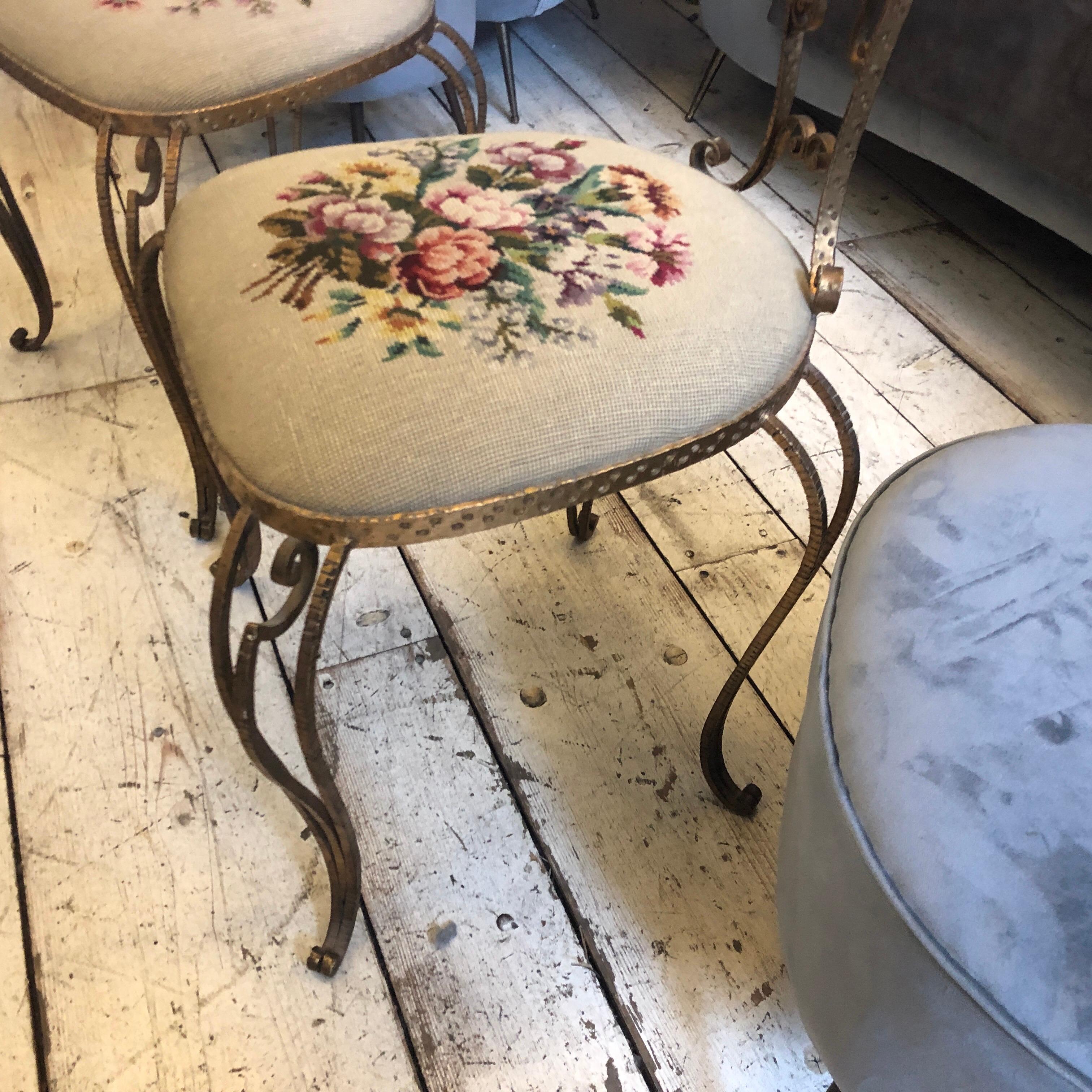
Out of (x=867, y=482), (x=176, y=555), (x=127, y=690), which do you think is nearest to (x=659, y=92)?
(x=867, y=482)

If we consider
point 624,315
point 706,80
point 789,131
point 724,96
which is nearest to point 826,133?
point 789,131

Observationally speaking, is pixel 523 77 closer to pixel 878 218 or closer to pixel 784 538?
pixel 878 218

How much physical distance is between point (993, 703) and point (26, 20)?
104cm

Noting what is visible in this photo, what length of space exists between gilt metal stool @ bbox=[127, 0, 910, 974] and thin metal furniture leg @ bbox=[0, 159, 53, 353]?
1.96 ft

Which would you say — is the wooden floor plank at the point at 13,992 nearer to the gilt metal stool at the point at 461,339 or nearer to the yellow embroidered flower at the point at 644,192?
the gilt metal stool at the point at 461,339

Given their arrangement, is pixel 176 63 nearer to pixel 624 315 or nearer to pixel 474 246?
pixel 474 246

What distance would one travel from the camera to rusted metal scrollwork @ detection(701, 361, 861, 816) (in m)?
0.65

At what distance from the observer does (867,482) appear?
115cm

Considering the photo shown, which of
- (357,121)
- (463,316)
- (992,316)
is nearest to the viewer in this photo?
(463,316)

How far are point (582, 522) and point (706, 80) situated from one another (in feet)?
3.72

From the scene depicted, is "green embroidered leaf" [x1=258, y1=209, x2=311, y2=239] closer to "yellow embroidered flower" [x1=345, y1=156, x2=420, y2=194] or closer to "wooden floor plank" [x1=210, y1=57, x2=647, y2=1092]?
"yellow embroidered flower" [x1=345, y1=156, x2=420, y2=194]

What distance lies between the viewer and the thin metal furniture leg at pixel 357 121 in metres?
1.57

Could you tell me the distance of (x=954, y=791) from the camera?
454mm

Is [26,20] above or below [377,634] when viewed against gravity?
above
